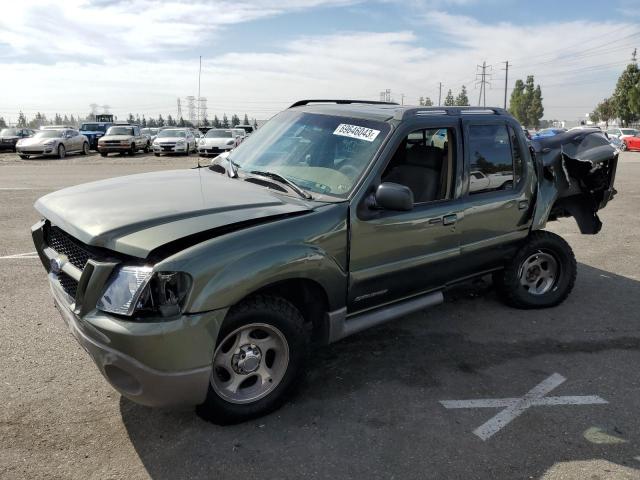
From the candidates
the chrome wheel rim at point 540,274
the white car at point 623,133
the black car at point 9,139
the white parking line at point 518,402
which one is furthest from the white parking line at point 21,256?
the white car at point 623,133

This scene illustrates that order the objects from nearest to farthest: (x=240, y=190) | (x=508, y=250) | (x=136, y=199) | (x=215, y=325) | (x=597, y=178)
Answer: (x=215, y=325)
(x=136, y=199)
(x=240, y=190)
(x=508, y=250)
(x=597, y=178)

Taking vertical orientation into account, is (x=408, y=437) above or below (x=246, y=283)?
below

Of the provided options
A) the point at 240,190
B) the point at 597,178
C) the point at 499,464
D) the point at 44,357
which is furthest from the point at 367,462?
the point at 597,178

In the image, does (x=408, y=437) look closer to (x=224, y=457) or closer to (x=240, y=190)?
(x=224, y=457)

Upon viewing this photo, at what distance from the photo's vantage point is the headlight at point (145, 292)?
8.54ft

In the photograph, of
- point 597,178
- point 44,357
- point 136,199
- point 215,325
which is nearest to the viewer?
point 215,325

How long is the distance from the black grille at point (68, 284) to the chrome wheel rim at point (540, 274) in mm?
3796

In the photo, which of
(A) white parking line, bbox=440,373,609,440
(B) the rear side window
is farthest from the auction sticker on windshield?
(A) white parking line, bbox=440,373,609,440

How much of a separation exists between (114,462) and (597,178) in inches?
195

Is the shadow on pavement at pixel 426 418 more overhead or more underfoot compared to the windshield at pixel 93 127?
more underfoot

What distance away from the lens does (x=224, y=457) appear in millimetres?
2799

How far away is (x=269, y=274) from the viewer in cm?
291

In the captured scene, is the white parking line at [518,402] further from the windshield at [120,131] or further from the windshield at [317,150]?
the windshield at [120,131]

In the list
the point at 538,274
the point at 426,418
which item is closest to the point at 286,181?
the point at 426,418
